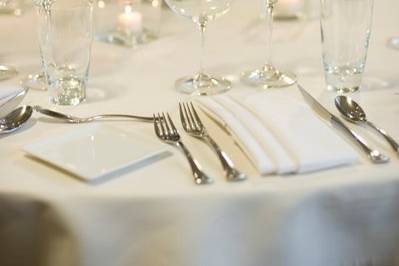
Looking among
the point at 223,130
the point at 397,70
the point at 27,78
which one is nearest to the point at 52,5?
the point at 27,78

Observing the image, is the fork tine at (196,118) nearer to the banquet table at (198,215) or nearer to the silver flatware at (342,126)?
the banquet table at (198,215)

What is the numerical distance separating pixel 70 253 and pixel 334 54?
0.53 m

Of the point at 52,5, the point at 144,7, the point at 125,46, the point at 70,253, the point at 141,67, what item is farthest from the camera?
the point at 144,7

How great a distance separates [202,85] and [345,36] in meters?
0.23

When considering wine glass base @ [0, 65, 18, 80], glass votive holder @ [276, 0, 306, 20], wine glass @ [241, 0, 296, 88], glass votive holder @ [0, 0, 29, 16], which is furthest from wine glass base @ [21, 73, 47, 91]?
glass votive holder @ [276, 0, 306, 20]

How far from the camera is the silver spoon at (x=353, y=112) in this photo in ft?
2.87

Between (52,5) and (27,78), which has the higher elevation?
(52,5)

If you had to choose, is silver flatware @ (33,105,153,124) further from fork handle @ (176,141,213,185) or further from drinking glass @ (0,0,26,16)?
drinking glass @ (0,0,26,16)

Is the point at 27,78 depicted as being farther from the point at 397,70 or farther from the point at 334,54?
the point at 397,70

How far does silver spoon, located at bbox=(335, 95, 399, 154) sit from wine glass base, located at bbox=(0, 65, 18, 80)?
54 centimetres

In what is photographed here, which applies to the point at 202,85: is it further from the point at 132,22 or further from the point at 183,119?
the point at 132,22

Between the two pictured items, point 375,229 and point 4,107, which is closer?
point 375,229

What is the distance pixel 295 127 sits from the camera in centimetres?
86

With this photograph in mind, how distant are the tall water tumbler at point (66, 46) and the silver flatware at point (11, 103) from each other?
5cm
